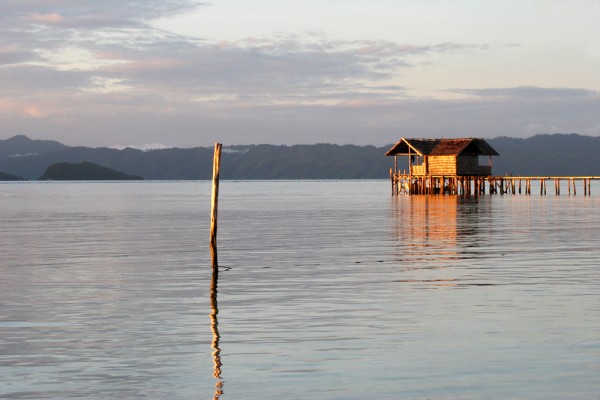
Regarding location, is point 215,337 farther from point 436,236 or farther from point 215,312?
point 436,236

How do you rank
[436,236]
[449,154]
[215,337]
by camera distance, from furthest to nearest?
[449,154] < [436,236] < [215,337]

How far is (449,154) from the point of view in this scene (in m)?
102

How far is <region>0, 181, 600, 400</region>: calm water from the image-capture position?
12.3 m

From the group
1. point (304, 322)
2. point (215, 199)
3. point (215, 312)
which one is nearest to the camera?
point (304, 322)

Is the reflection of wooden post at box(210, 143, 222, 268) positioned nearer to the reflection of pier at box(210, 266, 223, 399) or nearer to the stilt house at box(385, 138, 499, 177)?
the reflection of pier at box(210, 266, 223, 399)

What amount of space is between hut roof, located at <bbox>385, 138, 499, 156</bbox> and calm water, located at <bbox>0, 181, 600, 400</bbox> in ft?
216

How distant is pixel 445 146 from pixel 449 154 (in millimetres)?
2141

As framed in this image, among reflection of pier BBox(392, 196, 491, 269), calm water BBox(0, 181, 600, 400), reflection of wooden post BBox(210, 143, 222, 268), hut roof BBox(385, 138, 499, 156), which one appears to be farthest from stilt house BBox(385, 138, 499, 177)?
reflection of wooden post BBox(210, 143, 222, 268)

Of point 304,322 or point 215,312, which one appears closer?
point 304,322

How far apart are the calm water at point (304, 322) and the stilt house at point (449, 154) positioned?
65.6 metres

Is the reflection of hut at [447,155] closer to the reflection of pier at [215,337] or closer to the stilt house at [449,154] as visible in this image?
the stilt house at [449,154]

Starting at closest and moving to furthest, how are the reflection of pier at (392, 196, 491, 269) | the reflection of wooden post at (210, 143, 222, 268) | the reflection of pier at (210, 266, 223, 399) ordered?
the reflection of pier at (210, 266, 223, 399)
the reflection of wooden post at (210, 143, 222, 268)
the reflection of pier at (392, 196, 491, 269)

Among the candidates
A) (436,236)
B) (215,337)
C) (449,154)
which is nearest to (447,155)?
(449,154)

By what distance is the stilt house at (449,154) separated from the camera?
10219 cm
